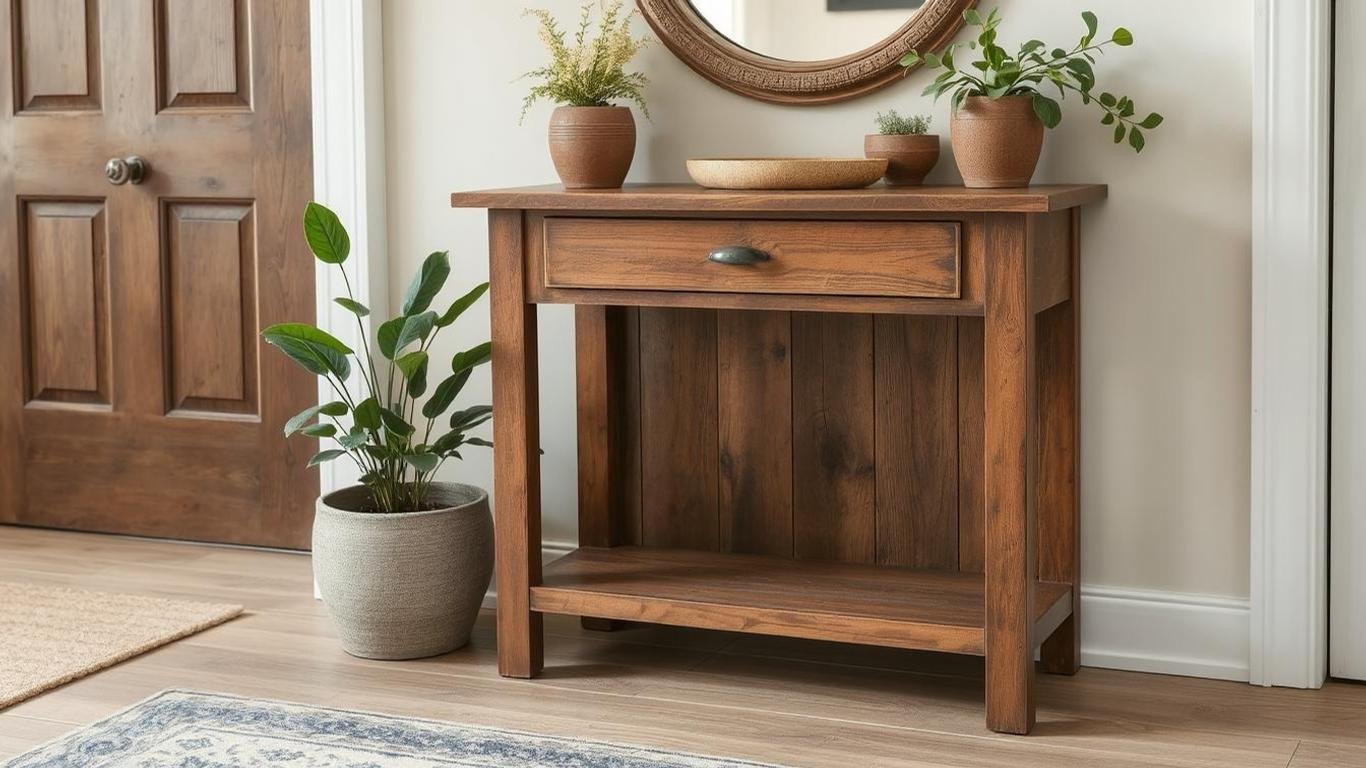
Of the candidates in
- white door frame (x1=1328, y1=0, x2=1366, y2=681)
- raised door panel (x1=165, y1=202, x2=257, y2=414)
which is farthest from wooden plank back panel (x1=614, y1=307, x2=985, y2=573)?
raised door panel (x1=165, y1=202, x2=257, y2=414)

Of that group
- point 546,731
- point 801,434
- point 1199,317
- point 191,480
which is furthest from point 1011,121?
point 191,480

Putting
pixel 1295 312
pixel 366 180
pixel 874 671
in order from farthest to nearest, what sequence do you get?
pixel 366 180 → pixel 874 671 → pixel 1295 312

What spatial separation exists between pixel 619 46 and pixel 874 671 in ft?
3.74

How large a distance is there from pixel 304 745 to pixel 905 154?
4.26 ft

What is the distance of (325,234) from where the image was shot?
271 cm

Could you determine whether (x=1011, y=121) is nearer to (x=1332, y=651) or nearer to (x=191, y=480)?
(x=1332, y=651)

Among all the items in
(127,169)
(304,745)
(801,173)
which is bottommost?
(304,745)

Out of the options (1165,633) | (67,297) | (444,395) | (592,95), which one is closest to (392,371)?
(444,395)

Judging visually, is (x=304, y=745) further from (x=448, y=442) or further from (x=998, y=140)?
(x=998, y=140)

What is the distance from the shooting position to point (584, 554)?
113 inches

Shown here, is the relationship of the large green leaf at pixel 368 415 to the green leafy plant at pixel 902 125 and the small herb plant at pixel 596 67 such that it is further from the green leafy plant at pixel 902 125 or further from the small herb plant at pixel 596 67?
the green leafy plant at pixel 902 125

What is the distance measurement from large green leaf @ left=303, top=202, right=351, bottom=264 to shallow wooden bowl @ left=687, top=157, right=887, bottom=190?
0.68 metres

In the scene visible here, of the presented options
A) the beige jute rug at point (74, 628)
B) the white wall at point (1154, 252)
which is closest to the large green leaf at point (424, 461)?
the beige jute rug at point (74, 628)

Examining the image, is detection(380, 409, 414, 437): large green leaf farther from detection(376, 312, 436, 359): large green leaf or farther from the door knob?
the door knob
